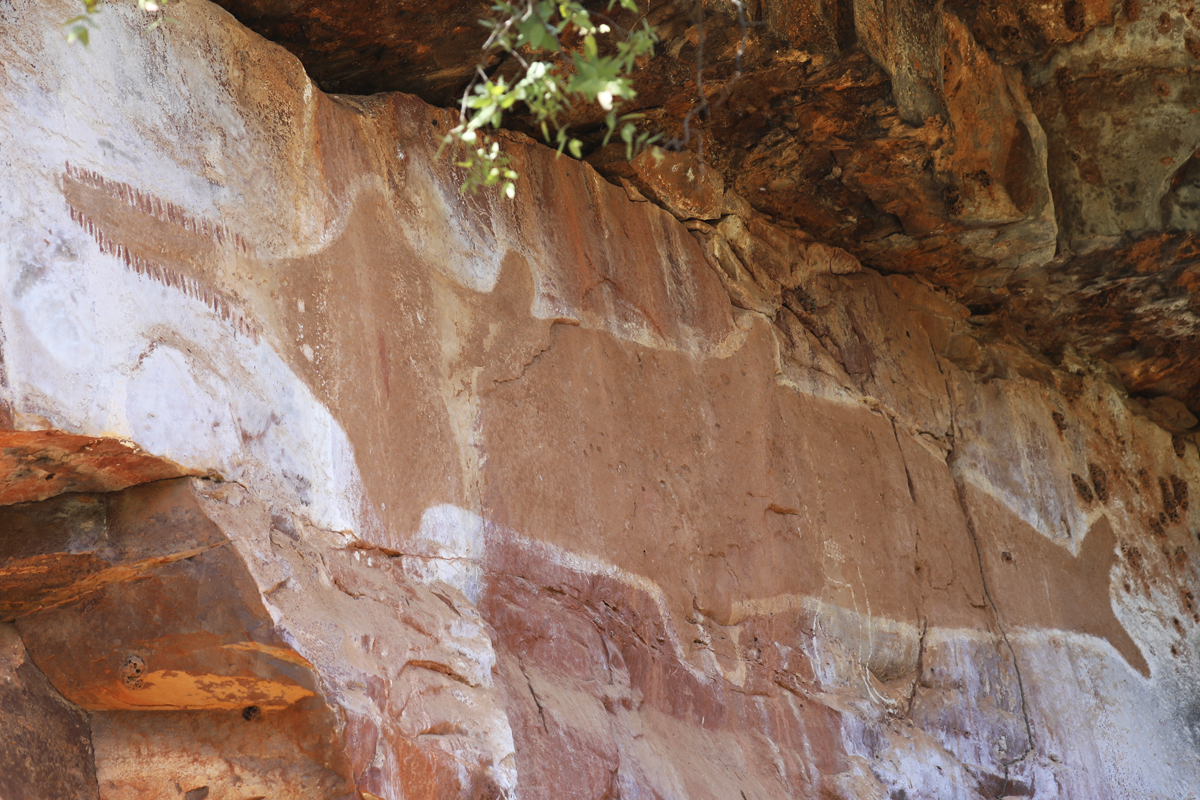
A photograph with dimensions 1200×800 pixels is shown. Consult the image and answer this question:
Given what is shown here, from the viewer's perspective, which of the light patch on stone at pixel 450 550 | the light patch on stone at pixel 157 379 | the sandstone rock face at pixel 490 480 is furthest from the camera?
the light patch on stone at pixel 450 550

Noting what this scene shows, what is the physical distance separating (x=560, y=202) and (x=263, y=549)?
1692 mm

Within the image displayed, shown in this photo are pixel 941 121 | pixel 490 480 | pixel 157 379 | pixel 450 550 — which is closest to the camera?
pixel 157 379

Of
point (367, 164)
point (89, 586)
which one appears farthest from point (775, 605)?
point (89, 586)

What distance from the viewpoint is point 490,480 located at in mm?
2904

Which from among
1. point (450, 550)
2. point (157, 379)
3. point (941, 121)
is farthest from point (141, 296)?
point (941, 121)

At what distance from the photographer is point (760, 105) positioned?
145 inches

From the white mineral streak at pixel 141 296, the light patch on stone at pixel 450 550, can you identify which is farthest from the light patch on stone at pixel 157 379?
the light patch on stone at pixel 450 550

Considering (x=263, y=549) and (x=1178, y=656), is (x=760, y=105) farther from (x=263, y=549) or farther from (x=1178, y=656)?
(x=1178, y=656)

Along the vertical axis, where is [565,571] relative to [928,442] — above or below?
below

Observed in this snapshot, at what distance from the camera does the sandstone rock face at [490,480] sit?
2129 mm

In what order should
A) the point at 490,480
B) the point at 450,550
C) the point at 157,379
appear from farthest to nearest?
the point at 490,480
the point at 450,550
the point at 157,379

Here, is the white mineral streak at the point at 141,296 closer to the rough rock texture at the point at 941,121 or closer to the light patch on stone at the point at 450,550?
the light patch on stone at the point at 450,550

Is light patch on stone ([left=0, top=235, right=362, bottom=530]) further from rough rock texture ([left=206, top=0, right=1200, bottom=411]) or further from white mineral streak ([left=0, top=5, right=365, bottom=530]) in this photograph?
rough rock texture ([left=206, top=0, right=1200, bottom=411])

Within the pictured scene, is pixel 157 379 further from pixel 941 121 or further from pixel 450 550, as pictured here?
pixel 941 121
